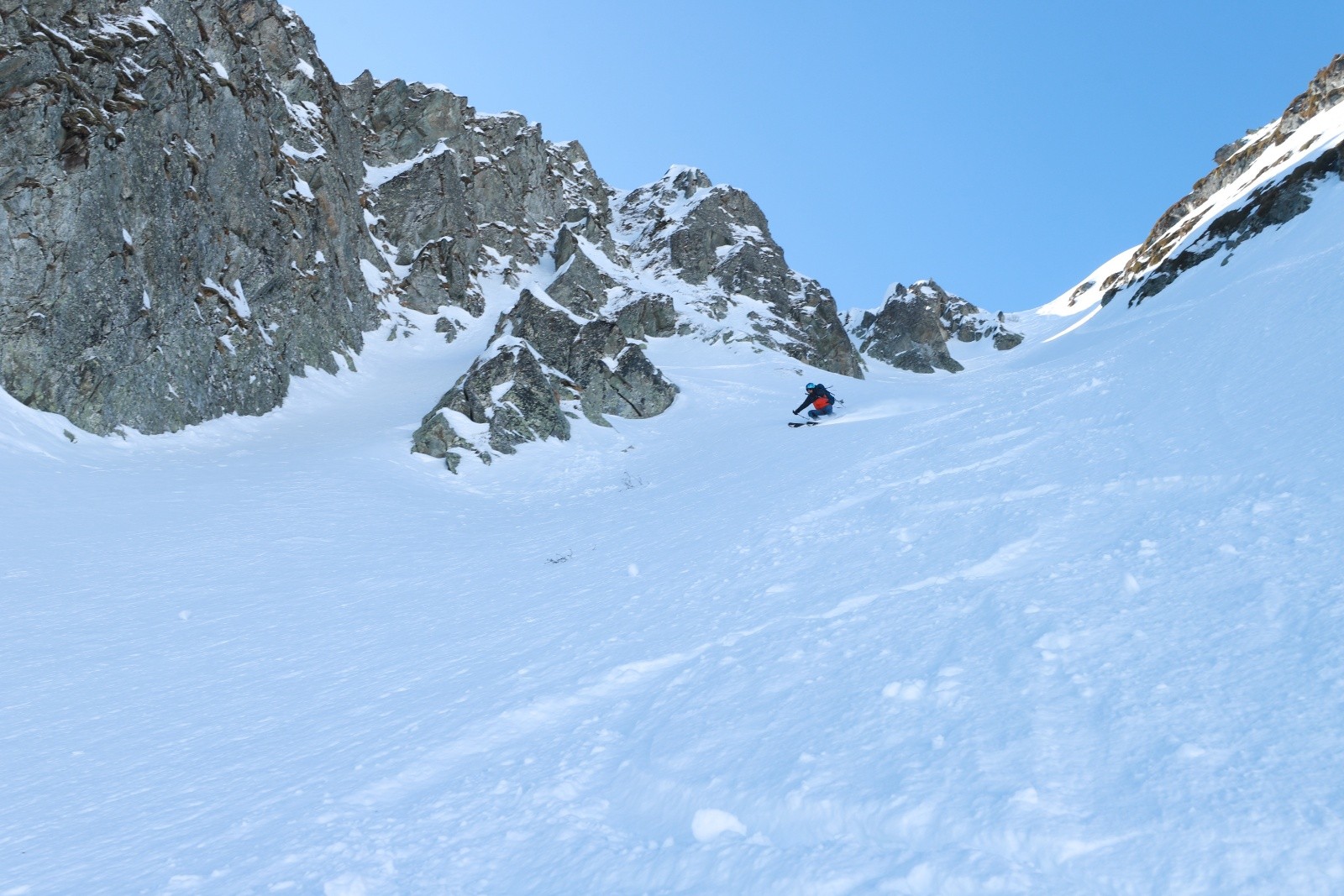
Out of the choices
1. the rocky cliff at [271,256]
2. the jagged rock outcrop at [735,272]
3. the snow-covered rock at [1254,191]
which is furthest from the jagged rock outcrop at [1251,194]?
the rocky cliff at [271,256]

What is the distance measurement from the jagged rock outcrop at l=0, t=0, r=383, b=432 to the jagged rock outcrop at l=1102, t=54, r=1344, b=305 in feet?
117

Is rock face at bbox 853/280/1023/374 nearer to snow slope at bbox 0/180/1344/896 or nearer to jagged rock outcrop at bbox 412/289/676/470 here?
jagged rock outcrop at bbox 412/289/676/470

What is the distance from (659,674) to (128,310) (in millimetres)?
23127

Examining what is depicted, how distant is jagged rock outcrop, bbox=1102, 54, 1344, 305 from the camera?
82.9 feet

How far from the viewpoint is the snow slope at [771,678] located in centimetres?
344

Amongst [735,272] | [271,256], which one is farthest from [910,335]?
[271,256]

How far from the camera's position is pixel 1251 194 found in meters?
29.0

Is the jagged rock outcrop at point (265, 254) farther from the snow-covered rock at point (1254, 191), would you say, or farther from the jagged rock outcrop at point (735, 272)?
the snow-covered rock at point (1254, 191)

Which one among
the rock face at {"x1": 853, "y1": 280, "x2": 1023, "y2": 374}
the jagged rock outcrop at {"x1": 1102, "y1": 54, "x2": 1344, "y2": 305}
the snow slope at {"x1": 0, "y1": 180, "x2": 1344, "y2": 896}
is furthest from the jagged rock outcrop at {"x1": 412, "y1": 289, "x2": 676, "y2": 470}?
the rock face at {"x1": 853, "y1": 280, "x2": 1023, "y2": 374}

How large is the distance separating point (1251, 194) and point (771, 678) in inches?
1365

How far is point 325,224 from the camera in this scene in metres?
37.7

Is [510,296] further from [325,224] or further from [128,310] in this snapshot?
[128,310]

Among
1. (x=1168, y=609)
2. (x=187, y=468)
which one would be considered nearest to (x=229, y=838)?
(x=1168, y=609)

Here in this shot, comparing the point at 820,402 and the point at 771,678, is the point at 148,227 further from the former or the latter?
the point at 771,678
